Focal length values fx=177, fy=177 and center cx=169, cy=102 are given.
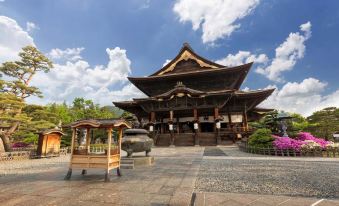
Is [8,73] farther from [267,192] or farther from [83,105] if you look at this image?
[267,192]

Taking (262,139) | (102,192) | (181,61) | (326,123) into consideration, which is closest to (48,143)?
(102,192)

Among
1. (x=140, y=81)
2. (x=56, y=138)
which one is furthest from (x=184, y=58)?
(x=56, y=138)

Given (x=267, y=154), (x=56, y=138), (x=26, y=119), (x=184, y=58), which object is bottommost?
(x=267, y=154)

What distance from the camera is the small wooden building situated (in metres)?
12.8

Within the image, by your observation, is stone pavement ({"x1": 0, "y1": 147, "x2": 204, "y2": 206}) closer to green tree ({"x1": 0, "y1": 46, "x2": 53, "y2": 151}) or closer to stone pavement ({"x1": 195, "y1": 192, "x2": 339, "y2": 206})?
stone pavement ({"x1": 195, "y1": 192, "x2": 339, "y2": 206})

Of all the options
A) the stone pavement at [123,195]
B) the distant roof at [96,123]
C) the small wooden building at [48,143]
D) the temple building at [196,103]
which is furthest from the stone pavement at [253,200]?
the temple building at [196,103]

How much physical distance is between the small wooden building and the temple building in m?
9.24

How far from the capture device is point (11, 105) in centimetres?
1417

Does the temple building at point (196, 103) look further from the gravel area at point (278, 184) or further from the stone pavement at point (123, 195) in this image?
the stone pavement at point (123, 195)

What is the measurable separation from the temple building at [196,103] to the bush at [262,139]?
5.81 metres

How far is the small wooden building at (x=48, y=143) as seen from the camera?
12797 mm

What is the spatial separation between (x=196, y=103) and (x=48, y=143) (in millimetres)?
14354

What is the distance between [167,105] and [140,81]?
21.7 ft

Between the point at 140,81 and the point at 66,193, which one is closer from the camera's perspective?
the point at 66,193
